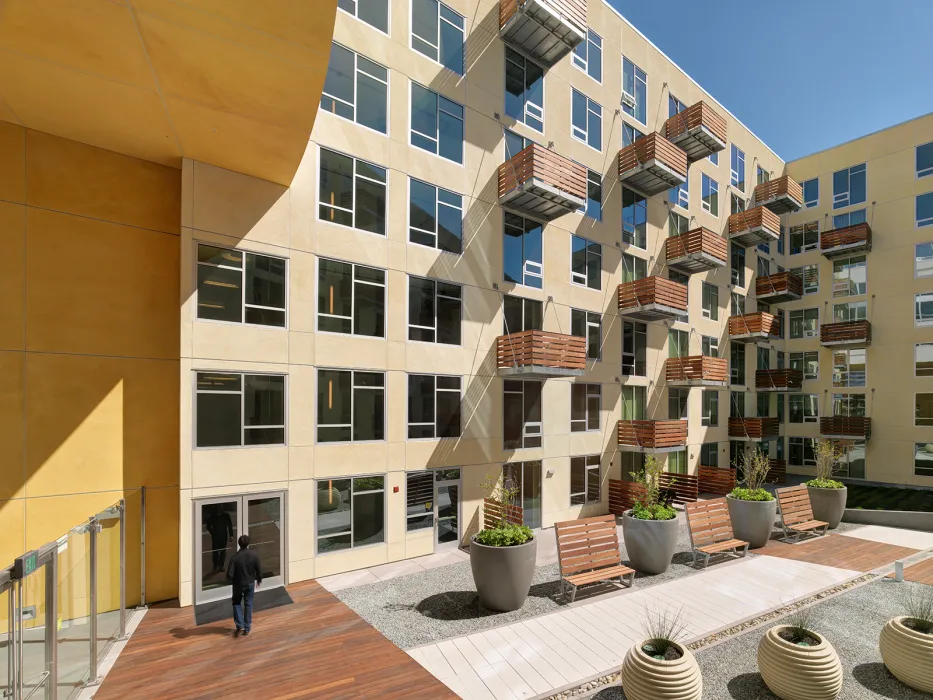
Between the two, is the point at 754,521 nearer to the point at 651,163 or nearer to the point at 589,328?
the point at 589,328

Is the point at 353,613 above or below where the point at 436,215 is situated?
below

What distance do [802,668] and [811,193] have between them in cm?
3192

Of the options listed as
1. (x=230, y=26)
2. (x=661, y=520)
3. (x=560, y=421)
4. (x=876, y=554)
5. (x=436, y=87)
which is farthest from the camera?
(x=560, y=421)

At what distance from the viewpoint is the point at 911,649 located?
658 centimetres

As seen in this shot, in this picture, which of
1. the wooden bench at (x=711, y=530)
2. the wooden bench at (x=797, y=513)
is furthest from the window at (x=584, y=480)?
the wooden bench at (x=797, y=513)

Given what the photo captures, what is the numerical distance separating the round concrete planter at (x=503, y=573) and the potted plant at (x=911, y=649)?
5.34 meters

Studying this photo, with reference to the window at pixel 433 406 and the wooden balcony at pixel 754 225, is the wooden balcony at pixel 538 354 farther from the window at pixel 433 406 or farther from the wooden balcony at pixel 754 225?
the wooden balcony at pixel 754 225

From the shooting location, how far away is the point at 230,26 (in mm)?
6559

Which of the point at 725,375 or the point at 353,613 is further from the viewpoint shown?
the point at 725,375

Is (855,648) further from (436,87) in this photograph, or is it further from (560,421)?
(436,87)

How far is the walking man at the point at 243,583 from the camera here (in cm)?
840

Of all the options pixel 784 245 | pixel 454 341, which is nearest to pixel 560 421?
pixel 454 341

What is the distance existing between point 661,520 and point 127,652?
10.6 metres

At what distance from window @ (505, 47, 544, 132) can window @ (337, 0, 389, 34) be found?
4507 millimetres
